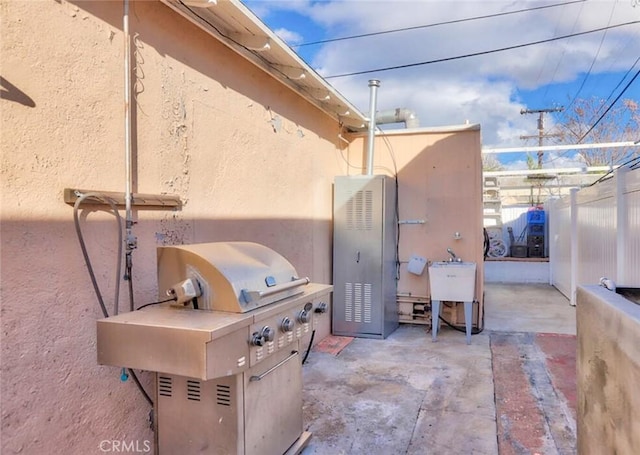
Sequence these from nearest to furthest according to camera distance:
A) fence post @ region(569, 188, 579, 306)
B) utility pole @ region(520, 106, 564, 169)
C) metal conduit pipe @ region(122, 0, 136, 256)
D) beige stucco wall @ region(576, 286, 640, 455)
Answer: beige stucco wall @ region(576, 286, 640, 455) < metal conduit pipe @ region(122, 0, 136, 256) < fence post @ region(569, 188, 579, 306) < utility pole @ region(520, 106, 564, 169)

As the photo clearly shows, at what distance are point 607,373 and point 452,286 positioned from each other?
3.63 metres

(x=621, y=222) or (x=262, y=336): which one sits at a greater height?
(x=621, y=222)

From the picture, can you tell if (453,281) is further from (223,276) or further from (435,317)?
(223,276)

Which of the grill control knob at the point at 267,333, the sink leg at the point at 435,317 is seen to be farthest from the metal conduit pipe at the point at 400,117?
the grill control knob at the point at 267,333

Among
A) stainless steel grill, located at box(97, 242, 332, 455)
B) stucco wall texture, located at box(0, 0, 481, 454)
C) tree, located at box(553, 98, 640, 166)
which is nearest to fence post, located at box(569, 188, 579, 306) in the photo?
stucco wall texture, located at box(0, 0, 481, 454)

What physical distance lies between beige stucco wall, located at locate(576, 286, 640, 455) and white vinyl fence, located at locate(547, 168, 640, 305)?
28.0 inches

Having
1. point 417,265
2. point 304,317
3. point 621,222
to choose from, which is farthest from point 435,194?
point 304,317

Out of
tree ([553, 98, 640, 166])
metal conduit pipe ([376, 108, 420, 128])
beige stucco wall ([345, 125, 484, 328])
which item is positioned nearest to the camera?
beige stucco wall ([345, 125, 484, 328])

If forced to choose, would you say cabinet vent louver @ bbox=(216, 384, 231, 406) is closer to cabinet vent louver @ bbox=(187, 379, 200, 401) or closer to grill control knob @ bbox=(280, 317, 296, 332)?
cabinet vent louver @ bbox=(187, 379, 200, 401)

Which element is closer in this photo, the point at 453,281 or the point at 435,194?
the point at 453,281

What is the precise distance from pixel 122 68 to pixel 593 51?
401 inches

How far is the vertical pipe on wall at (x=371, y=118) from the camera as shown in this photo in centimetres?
536

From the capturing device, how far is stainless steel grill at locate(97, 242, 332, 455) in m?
1.67

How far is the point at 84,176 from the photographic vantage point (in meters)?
1.93
